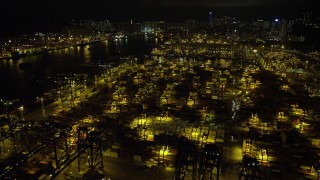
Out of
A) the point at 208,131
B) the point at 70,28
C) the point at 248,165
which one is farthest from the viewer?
the point at 70,28

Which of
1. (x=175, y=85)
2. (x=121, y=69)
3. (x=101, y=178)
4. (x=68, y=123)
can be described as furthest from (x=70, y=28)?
(x=101, y=178)

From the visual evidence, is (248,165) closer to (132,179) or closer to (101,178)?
(132,179)

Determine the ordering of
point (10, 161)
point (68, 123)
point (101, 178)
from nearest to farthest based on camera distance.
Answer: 1. point (101, 178)
2. point (10, 161)
3. point (68, 123)

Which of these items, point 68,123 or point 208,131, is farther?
point 68,123

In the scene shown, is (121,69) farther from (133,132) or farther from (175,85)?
(133,132)

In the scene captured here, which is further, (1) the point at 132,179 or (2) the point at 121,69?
(2) the point at 121,69

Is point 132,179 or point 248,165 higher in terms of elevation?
point 248,165

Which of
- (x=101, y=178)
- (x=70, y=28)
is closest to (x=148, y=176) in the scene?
(x=101, y=178)

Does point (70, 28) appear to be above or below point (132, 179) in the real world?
above

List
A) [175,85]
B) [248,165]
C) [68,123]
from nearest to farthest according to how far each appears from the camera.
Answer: [248,165] → [68,123] → [175,85]
